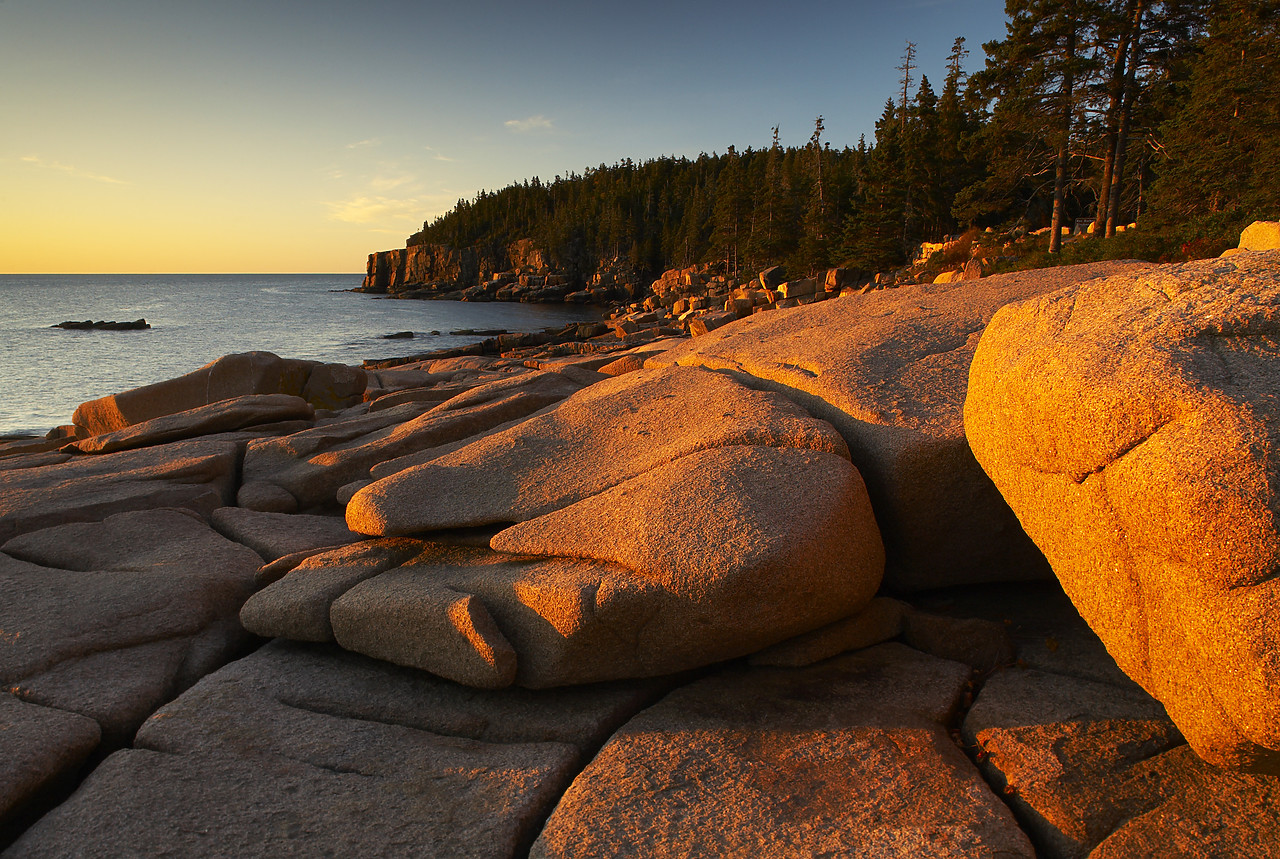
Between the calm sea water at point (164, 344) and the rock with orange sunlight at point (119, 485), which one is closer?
the rock with orange sunlight at point (119, 485)

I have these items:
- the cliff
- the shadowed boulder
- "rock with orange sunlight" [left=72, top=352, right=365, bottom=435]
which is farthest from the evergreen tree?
the cliff

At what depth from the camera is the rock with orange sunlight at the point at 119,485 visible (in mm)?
6031

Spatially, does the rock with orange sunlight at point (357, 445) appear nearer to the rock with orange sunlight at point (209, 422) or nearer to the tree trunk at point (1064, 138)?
the rock with orange sunlight at point (209, 422)

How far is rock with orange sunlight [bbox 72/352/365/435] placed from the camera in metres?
12.1

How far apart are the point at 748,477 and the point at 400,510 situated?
248cm

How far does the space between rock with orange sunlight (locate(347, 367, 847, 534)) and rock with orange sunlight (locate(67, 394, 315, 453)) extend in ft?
17.6

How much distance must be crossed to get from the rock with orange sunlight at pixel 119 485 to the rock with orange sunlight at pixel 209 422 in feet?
1.68

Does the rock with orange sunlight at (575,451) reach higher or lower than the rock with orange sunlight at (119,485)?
higher

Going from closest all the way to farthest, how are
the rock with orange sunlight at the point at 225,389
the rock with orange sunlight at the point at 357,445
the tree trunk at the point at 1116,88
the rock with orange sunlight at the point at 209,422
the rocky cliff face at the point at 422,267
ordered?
the rock with orange sunlight at the point at 357,445 → the rock with orange sunlight at the point at 209,422 → the rock with orange sunlight at the point at 225,389 → the tree trunk at the point at 1116,88 → the rocky cliff face at the point at 422,267

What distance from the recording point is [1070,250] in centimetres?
2080

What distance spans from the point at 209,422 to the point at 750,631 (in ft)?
27.8

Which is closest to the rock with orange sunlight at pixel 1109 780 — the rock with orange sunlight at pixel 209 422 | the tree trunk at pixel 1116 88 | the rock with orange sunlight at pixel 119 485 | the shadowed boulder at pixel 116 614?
the shadowed boulder at pixel 116 614

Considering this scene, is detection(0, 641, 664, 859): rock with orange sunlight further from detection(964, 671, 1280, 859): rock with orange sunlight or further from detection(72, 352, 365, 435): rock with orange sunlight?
detection(72, 352, 365, 435): rock with orange sunlight

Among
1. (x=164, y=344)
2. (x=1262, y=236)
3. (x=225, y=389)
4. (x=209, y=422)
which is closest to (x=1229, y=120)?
(x=1262, y=236)
